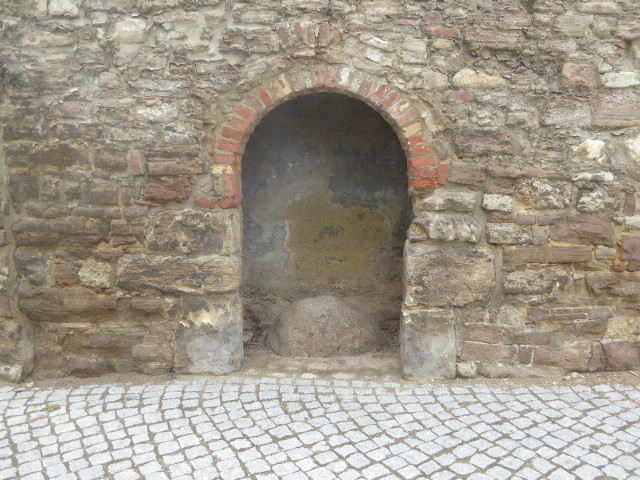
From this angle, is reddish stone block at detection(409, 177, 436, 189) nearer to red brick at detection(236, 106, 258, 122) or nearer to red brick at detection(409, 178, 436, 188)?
red brick at detection(409, 178, 436, 188)

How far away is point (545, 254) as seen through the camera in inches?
142

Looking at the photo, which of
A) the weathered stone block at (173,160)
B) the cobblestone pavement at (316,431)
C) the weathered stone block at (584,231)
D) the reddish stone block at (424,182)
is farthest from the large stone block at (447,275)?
the weathered stone block at (173,160)

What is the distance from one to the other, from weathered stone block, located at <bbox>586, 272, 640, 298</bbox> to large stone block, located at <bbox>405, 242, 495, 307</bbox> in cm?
74

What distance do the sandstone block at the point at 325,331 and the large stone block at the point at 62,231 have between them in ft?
5.37

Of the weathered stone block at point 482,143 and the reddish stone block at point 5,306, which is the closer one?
the weathered stone block at point 482,143

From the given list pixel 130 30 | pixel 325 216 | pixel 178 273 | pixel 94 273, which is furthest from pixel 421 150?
pixel 94 273

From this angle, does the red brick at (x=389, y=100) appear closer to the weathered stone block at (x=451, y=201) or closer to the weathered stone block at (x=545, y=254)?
the weathered stone block at (x=451, y=201)

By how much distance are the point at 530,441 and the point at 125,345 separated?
110 inches

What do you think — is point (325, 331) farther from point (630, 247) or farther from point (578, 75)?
point (578, 75)

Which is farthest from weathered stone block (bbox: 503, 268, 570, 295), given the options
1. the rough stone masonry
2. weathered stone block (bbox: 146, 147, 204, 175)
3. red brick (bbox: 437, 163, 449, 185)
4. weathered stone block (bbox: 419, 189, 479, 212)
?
weathered stone block (bbox: 146, 147, 204, 175)

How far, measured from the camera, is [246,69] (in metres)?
3.45

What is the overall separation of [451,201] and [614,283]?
1334mm

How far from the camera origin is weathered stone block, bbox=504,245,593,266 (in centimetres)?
360

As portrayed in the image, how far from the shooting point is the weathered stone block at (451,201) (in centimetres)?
356
